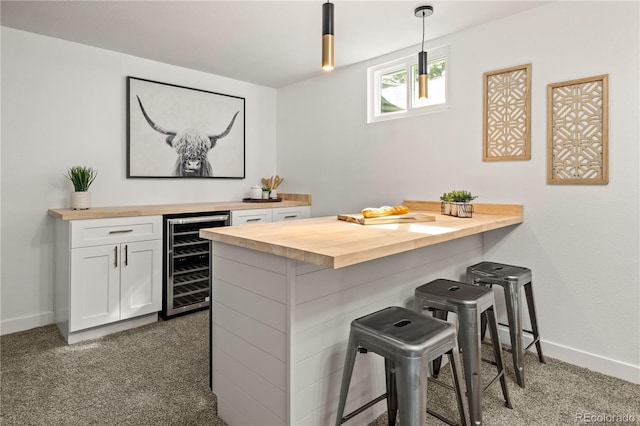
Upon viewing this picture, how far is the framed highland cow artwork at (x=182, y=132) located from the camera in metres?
3.51

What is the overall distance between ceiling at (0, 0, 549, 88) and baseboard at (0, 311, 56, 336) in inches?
91.4

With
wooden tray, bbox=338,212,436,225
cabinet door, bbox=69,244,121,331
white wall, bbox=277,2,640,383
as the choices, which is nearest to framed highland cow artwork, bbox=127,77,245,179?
cabinet door, bbox=69,244,121,331

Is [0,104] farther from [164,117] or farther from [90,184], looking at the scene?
[164,117]

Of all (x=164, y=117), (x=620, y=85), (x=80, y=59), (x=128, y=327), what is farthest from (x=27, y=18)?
(x=620, y=85)

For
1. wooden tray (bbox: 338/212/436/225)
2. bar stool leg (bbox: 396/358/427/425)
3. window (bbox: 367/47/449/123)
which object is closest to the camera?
bar stool leg (bbox: 396/358/427/425)

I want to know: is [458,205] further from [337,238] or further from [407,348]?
[407,348]

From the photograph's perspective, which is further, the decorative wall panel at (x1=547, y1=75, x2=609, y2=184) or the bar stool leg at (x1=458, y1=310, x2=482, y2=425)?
the decorative wall panel at (x1=547, y1=75, x2=609, y2=184)

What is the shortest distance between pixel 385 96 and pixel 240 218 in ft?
6.17

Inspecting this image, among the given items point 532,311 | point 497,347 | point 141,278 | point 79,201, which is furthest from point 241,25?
point 532,311

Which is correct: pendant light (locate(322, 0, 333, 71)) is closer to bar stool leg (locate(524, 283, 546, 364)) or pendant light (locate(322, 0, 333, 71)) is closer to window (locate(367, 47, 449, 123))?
window (locate(367, 47, 449, 123))

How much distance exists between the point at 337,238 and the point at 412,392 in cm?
65

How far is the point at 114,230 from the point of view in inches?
114

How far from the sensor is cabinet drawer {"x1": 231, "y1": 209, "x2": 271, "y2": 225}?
364 cm

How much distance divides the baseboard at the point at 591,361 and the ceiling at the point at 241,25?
2.35 metres
